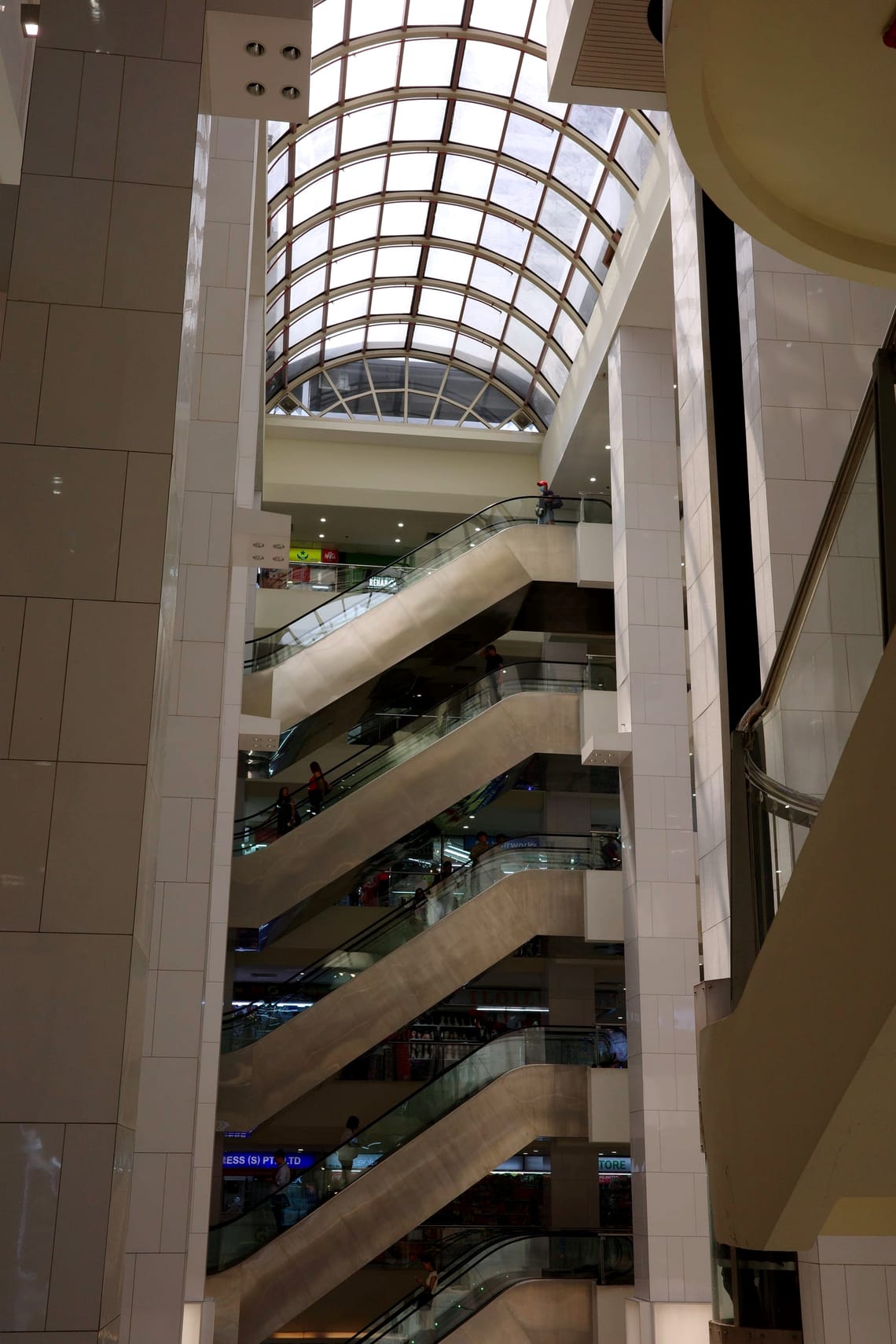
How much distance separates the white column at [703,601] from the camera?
11.7m

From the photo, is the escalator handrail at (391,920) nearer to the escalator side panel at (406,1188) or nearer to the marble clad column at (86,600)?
the escalator side panel at (406,1188)

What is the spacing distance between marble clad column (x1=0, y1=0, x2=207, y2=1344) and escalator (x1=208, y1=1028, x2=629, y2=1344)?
1700 cm

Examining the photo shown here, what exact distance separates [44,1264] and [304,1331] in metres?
26.0

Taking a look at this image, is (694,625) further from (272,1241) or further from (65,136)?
(272,1241)

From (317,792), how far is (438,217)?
1366cm

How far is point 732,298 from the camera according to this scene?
12.8 metres

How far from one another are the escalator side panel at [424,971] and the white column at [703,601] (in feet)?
34.7

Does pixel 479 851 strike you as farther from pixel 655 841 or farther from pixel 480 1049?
pixel 655 841

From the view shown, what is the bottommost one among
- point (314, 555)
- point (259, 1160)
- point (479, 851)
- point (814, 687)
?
point (814, 687)

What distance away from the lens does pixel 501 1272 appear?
68.3 ft

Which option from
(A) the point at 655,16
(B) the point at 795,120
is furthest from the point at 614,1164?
(B) the point at 795,120

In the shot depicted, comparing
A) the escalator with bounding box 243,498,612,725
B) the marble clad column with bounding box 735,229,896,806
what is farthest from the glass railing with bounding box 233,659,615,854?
the marble clad column with bounding box 735,229,896,806

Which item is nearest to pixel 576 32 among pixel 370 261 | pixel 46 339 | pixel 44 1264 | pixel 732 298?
pixel 732 298

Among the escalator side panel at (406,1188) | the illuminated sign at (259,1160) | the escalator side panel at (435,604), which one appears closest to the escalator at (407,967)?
the escalator side panel at (406,1188)
